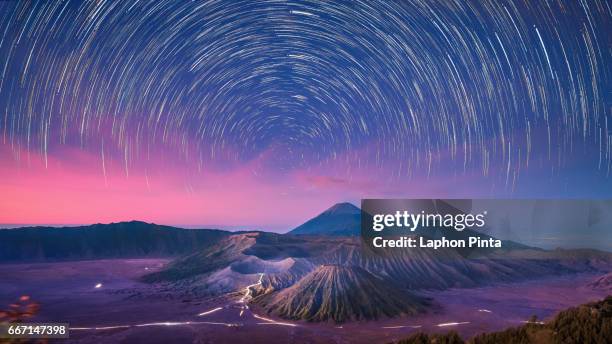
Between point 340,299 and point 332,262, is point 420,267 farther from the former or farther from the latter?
point 340,299

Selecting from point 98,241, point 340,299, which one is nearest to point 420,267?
point 340,299

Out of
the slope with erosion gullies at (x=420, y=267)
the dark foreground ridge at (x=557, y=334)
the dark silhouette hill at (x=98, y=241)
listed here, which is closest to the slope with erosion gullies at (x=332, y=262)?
the slope with erosion gullies at (x=420, y=267)

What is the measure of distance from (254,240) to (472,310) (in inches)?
2309

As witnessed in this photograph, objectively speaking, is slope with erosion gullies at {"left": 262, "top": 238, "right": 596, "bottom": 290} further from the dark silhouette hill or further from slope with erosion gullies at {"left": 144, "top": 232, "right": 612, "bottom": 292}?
the dark silhouette hill

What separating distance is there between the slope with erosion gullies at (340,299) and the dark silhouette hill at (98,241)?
3789 inches

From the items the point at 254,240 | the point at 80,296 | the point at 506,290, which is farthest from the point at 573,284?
the point at 80,296

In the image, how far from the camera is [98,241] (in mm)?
154250

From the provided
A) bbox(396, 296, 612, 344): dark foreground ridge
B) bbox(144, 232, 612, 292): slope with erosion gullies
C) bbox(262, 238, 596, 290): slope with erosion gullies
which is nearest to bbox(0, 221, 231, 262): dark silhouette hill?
bbox(144, 232, 612, 292): slope with erosion gullies

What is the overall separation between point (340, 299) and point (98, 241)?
132307mm

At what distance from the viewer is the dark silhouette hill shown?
140 meters

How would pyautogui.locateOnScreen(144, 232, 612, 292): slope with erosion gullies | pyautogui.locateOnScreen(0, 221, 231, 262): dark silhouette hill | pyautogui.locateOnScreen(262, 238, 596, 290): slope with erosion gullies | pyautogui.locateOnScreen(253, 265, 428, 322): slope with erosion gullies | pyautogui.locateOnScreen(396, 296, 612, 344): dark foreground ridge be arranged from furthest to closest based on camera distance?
pyautogui.locateOnScreen(0, 221, 231, 262): dark silhouette hill → pyautogui.locateOnScreen(144, 232, 612, 292): slope with erosion gullies → pyautogui.locateOnScreen(262, 238, 596, 290): slope with erosion gullies → pyautogui.locateOnScreen(253, 265, 428, 322): slope with erosion gullies → pyautogui.locateOnScreen(396, 296, 612, 344): dark foreground ridge

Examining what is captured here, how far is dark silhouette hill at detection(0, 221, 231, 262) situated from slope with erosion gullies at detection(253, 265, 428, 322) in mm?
96250

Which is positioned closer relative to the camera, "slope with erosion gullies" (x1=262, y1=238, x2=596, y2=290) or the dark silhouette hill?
"slope with erosion gullies" (x1=262, y1=238, x2=596, y2=290)

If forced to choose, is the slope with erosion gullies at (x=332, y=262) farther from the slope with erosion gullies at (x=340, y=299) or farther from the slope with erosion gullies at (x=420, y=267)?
the slope with erosion gullies at (x=340, y=299)
